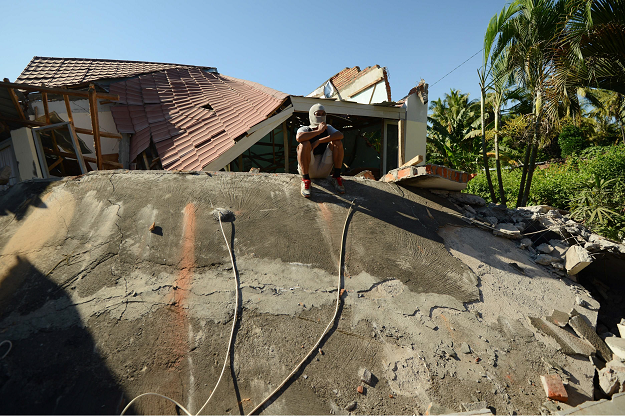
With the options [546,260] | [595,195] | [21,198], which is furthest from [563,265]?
[21,198]

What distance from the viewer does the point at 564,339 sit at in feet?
10.9

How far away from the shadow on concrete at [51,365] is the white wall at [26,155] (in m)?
3.66

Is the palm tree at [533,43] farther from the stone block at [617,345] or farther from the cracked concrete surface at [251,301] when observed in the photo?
the stone block at [617,345]

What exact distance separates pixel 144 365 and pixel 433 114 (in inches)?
900

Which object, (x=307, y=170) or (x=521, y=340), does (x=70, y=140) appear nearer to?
(x=307, y=170)

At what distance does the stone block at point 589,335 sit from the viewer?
10.8 feet

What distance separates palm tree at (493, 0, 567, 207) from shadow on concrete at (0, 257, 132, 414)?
8990 millimetres

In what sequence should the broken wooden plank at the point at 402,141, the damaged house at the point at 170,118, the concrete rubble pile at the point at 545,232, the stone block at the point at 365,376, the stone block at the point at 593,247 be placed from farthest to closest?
the broken wooden plank at the point at 402,141, the damaged house at the point at 170,118, the stone block at the point at 593,247, the concrete rubble pile at the point at 545,232, the stone block at the point at 365,376

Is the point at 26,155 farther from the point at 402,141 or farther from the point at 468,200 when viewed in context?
the point at 402,141

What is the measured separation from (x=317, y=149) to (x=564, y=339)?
3506 millimetres

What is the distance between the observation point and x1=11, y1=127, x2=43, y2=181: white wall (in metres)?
5.83

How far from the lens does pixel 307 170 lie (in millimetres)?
4703

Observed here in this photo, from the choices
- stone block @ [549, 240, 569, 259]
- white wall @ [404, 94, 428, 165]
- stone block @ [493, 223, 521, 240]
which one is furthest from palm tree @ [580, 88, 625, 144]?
stone block @ [493, 223, 521, 240]

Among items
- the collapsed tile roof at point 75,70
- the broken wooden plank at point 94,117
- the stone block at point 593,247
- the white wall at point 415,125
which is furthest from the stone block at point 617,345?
the collapsed tile roof at point 75,70
